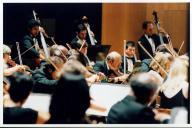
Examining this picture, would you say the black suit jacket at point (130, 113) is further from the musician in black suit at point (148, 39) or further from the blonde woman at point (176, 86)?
the musician in black suit at point (148, 39)

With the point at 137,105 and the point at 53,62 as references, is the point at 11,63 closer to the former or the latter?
the point at 53,62

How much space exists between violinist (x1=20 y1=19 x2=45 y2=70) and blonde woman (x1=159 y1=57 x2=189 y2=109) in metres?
1.12

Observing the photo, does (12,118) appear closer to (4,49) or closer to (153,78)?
(4,49)

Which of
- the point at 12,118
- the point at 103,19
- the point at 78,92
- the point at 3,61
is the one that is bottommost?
the point at 12,118

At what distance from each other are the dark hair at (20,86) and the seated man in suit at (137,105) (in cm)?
74

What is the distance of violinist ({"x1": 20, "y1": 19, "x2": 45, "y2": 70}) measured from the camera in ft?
12.0

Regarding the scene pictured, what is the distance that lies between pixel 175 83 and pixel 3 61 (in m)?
1.53

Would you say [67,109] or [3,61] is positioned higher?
[3,61]

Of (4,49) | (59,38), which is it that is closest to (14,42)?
(4,49)

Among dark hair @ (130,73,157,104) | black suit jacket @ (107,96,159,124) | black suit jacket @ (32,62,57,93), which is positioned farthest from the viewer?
black suit jacket @ (32,62,57,93)

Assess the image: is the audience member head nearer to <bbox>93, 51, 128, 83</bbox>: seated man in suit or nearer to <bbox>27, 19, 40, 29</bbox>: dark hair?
<bbox>93, 51, 128, 83</bbox>: seated man in suit

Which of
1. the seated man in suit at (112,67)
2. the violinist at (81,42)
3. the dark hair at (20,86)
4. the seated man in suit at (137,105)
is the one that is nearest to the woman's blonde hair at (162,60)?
the seated man in suit at (137,105)

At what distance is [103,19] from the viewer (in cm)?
371

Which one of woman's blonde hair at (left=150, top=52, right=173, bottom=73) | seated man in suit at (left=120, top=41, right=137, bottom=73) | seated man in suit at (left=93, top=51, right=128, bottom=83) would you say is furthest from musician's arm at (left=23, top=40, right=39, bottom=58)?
woman's blonde hair at (left=150, top=52, right=173, bottom=73)
